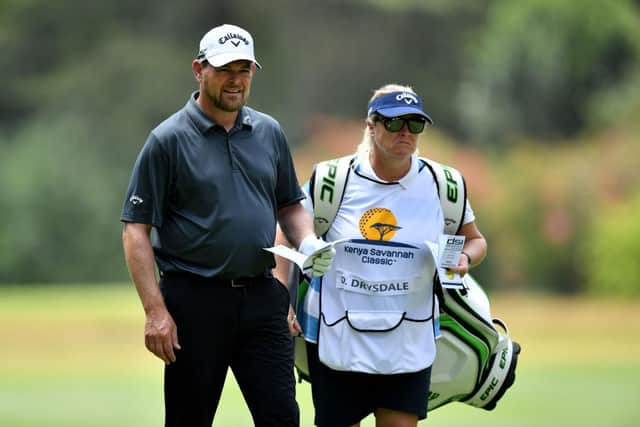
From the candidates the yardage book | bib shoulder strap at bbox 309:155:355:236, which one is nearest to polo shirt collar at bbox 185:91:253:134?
bib shoulder strap at bbox 309:155:355:236

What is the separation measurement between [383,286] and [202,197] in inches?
36.1

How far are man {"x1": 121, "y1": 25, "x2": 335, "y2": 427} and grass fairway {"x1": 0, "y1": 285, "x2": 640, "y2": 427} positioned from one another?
5686 mm

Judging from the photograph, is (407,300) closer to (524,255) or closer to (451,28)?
(524,255)

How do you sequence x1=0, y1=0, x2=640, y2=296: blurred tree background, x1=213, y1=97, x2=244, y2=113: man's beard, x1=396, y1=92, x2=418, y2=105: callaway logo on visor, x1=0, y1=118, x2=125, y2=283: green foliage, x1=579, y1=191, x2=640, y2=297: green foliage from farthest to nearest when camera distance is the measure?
x1=0, y1=118, x2=125, y2=283: green foliage
x1=0, y1=0, x2=640, y2=296: blurred tree background
x1=579, y1=191, x2=640, y2=297: green foliage
x1=396, y1=92, x2=418, y2=105: callaway logo on visor
x1=213, y1=97, x2=244, y2=113: man's beard

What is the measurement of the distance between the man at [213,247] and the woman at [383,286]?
0.78ft

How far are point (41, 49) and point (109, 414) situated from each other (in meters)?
40.3

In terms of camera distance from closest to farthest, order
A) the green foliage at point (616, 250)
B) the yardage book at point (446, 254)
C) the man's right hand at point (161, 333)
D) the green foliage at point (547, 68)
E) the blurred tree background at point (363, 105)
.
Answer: the man's right hand at point (161, 333) < the yardage book at point (446, 254) < the green foliage at point (616, 250) < the blurred tree background at point (363, 105) < the green foliage at point (547, 68)

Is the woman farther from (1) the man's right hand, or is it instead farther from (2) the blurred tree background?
(2) the blurred tree background

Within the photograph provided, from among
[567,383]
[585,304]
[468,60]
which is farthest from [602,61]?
[567,383]

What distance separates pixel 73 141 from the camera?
4716 centimetres

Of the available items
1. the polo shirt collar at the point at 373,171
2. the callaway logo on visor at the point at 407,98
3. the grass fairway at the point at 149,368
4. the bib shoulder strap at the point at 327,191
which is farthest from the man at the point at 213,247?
the grass fairway at the point at 149,368

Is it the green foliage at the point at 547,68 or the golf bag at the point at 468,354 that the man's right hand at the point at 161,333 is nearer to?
the golf bag at the point at 468,354

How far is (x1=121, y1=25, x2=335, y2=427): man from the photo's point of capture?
19.1ft

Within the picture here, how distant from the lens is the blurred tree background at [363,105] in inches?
1501
